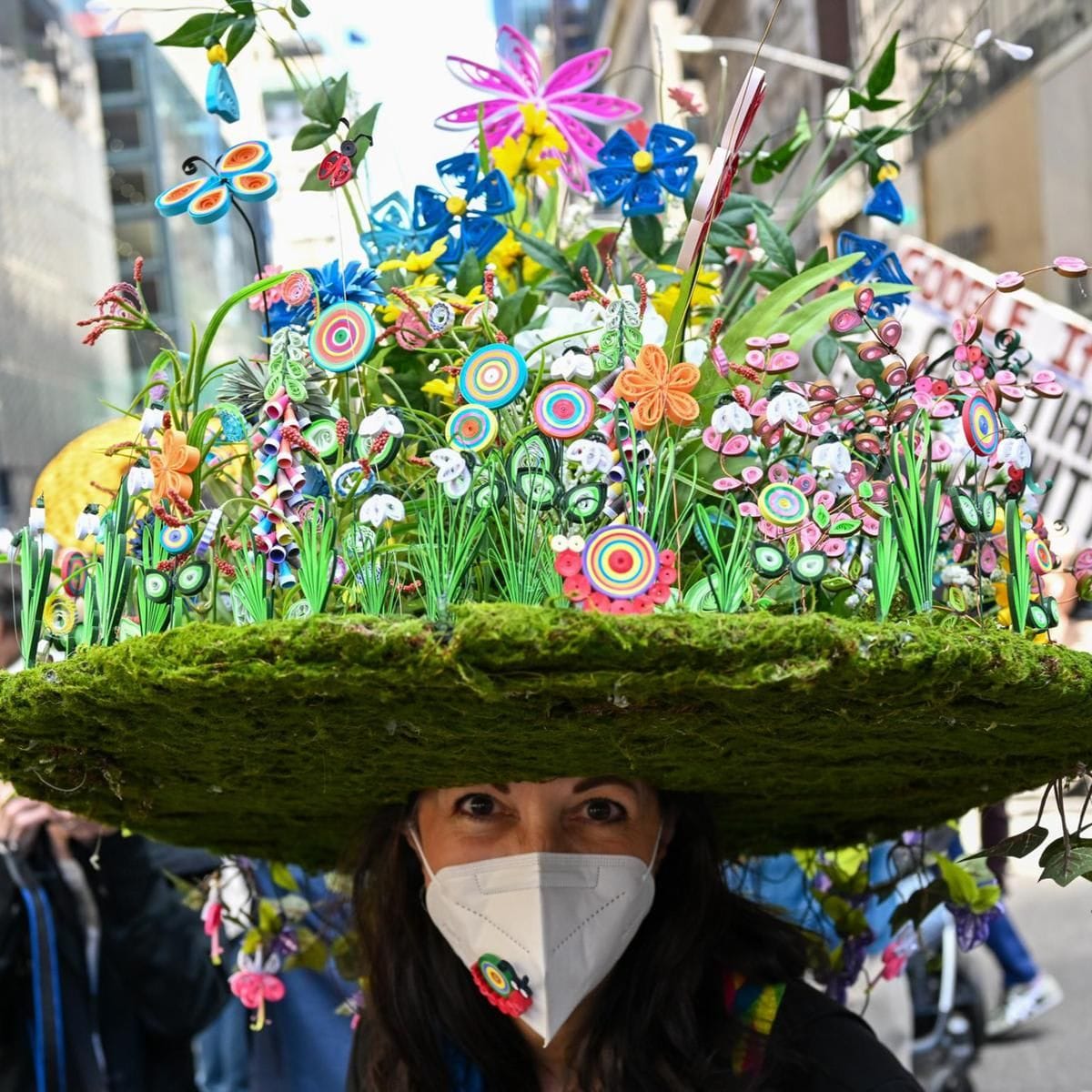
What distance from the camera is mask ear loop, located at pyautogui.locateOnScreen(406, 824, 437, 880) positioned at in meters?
2.38

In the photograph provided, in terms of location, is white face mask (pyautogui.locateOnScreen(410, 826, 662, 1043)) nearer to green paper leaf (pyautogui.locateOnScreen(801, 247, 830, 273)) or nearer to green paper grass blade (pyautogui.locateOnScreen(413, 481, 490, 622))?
green paper grass blade (pyautogui.locateOnScreen(413, 481, 490, 622))

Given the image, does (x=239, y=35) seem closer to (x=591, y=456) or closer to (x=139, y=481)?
(x=139, y=481)

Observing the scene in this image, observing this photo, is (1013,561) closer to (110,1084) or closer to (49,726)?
(49,726)

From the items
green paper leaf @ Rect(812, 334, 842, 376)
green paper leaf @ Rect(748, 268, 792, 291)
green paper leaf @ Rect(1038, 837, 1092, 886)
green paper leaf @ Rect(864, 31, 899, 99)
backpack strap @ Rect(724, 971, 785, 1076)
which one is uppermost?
green paper leaf @ Rect(864, 31, 899, 99)

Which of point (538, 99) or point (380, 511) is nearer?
point (380, 511)

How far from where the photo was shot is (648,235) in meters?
2.35

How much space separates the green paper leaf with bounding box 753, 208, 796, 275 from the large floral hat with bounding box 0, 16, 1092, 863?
0.38 feet

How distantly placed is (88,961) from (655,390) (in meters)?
2.42

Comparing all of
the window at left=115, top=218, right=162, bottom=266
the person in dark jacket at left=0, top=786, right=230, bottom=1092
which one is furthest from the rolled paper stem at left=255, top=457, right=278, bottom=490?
the window at left=115, top=218, right=162, bottom=266

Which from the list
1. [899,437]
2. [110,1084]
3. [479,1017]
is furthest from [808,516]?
[110,1084]

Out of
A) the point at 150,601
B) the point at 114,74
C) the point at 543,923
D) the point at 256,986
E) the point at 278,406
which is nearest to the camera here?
the point at 150,601

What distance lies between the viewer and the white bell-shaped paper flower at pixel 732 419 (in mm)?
1780

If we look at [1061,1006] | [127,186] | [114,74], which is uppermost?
[114,74]

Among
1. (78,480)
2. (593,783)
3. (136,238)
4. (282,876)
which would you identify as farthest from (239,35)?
(136,238)
